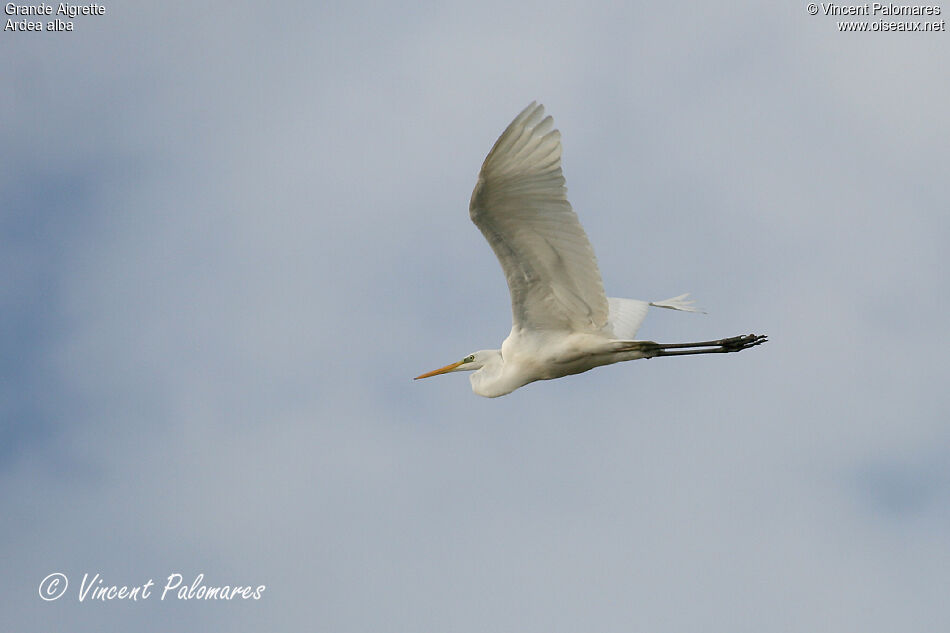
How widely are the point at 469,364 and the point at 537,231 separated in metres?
4.22

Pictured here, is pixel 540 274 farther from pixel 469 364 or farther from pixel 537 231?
pixel 469 364

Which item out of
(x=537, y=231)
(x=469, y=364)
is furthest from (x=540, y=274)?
(x=469, y=364)

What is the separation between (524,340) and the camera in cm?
1418

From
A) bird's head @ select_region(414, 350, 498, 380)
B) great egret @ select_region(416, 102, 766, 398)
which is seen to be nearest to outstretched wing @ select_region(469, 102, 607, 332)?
great egret @ select_region(416, 102, 766, 398)

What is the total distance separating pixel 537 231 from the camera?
12.4m

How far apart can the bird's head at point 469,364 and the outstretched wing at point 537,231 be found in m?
1.93

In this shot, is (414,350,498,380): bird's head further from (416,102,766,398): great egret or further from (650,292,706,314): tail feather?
(650,292,706,314): tail feather

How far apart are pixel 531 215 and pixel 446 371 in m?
4.94

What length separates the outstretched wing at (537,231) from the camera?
1164 centimetres

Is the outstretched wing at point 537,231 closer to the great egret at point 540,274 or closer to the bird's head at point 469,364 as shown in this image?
the great egret at point 540,274

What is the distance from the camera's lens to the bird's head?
1589 cm

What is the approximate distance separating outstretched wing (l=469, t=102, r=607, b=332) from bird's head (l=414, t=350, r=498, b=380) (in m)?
1.93

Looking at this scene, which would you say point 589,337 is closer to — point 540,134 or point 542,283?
point 542,283

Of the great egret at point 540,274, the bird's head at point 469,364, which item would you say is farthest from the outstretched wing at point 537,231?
the bird's head at point 469,364
